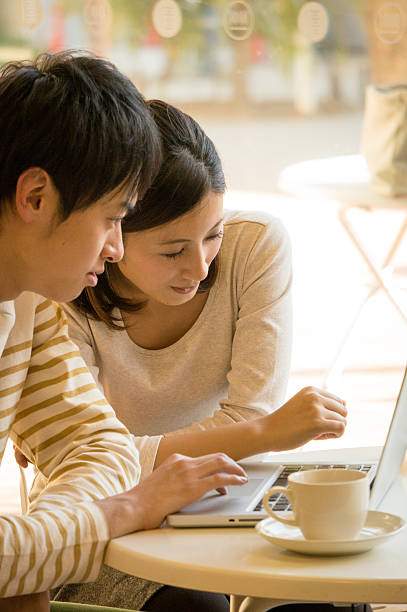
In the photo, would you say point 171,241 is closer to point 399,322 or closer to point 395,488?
point 395,488

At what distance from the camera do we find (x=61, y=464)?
1267 mm

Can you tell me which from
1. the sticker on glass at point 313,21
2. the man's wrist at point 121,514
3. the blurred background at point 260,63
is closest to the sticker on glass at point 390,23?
the blurred background at point 260,63

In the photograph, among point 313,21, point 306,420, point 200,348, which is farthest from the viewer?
point 313,21

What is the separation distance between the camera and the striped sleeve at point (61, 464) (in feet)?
3.49

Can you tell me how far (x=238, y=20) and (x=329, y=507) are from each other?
5.85 m

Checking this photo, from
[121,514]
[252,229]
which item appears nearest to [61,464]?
[121,514]

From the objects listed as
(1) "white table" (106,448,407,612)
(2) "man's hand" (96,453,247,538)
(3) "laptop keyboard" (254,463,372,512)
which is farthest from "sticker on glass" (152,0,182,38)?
(1) "white table" (106,448,407,612)

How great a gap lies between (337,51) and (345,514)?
228 inches

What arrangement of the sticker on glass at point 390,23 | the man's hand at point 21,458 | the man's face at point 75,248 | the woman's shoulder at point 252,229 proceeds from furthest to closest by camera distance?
the sticker on glass at point 390,23, the woman's shoulder at point 252,229, the man's hand at point 21,458, the man's face at point 75,248

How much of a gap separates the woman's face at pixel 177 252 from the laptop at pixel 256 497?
453 millimetres

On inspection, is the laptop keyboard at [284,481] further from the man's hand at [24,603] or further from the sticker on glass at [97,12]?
the sticker on glass at [97,12]

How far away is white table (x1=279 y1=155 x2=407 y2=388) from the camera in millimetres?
3291

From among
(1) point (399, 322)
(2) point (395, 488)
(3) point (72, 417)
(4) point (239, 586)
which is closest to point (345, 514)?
(4) point (239, 586)

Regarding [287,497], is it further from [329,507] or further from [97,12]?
[97,12]
